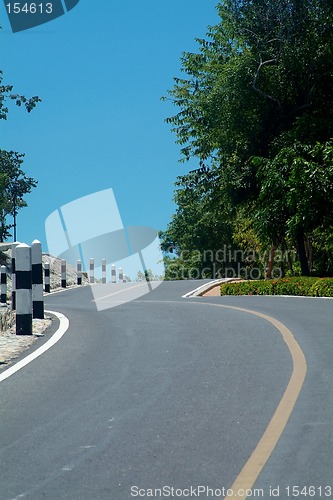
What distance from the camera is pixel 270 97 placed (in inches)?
1426

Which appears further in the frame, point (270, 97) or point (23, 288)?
point (270, 97)

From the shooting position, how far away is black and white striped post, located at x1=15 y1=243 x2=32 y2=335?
1088 centimetres

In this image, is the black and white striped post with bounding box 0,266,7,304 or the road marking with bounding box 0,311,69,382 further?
the black and white striped post with bounding box 0,266,7,304

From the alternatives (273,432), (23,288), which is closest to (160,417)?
(273,432)

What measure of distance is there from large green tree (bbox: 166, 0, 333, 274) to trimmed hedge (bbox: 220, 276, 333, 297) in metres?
3.45

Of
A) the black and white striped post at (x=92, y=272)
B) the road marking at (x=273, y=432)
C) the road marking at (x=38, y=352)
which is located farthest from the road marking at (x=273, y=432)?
the black and white striped post at (x=92, y=272)

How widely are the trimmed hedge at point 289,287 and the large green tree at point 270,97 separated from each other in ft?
11.3

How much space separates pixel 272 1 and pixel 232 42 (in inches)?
213

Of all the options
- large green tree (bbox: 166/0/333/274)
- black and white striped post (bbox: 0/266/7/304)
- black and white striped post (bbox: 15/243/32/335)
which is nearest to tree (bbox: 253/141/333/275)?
large green tree (bbox: 166/0/333/274)

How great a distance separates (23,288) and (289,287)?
1899cm

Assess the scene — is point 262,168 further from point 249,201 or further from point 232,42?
point 232,42
